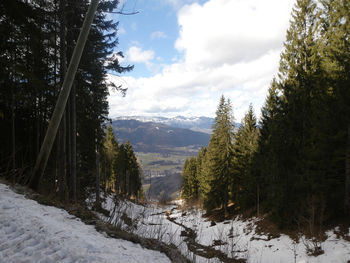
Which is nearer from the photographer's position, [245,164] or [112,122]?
[112,122]

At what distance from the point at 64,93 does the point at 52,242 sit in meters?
4.47

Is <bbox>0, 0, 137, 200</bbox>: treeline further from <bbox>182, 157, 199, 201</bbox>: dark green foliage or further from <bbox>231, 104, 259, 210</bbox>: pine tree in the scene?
<bbox>182, 157, 199, 201</bbox>: dark green foliage

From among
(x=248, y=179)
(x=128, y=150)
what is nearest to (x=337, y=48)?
(x=248, y=179)

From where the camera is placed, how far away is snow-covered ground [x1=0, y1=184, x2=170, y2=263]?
2.64m

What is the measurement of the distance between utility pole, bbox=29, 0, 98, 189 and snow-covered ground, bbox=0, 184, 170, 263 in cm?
242

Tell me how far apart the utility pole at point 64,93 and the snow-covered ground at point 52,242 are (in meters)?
2.42

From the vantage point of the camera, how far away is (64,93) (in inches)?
233

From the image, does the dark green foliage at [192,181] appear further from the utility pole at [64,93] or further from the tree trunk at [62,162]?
the utility pole at [64,93]

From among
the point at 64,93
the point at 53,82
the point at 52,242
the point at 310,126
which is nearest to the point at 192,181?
the point at 310,126

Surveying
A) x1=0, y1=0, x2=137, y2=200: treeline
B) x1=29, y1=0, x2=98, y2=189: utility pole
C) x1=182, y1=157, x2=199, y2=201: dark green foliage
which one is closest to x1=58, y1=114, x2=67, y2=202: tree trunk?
x1=0, y1=0, x2=137, y2=200: treeline

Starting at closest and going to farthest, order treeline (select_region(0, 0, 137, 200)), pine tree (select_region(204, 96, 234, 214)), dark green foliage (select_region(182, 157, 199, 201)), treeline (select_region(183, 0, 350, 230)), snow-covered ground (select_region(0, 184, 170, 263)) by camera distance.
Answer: snow-covered ground (select_region(0, 184, 170, 263)), treeline (select_region(0, 0, 137, 200)), treeline (select_region(183, 0, 350, 230)), pine tree (select_region(204, 96, 234, 214)), dark green foliage (select_region(182, 157, 199, 201))

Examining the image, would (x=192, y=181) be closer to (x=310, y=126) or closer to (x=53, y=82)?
(x=310, y=126)

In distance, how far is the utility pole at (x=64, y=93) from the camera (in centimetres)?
557

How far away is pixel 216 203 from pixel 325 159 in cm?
1804
